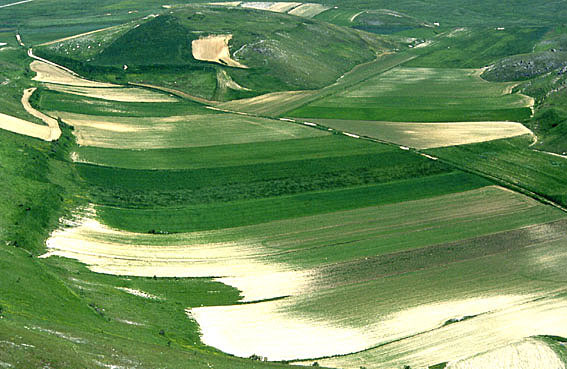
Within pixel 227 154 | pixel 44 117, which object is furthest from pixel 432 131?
pixel 44 117

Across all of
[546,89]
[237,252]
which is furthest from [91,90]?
[546,89]

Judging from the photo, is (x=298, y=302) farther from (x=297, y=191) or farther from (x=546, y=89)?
(x=546, y=89)

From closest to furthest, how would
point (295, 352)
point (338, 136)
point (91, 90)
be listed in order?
point (295, 352), point (338, 136), point (91, 90)

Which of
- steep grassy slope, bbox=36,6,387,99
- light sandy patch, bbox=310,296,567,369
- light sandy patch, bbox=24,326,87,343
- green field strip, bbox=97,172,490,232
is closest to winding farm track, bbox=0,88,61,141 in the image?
green field strip, bbox=97,172,490,232

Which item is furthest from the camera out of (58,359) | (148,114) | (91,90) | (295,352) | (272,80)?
(272,80)

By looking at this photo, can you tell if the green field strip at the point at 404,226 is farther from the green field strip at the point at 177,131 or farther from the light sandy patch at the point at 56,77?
the light sandy patch at the point at 56,77

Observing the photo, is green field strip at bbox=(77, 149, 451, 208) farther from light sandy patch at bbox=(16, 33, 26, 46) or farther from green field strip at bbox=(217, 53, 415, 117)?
light sandy patch at bbox=(16, 33, 26, 46)
